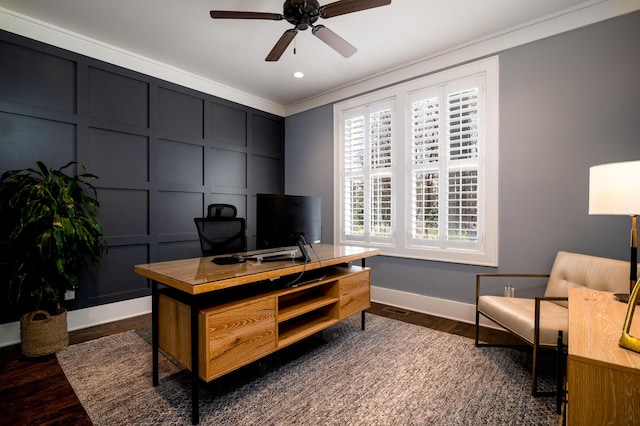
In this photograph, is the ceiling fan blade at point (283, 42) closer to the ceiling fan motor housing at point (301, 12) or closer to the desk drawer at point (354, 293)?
the ceiling fan motor housing at point (301, 12)

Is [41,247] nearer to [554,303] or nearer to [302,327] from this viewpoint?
[302,327]

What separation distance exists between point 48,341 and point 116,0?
2.83 meters

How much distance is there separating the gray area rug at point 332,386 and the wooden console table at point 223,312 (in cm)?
23

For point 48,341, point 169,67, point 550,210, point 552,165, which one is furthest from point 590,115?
point 48,341

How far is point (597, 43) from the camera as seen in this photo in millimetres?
2418

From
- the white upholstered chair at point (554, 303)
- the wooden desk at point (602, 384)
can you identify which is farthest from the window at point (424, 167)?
the wooden desk at point (602, 384)

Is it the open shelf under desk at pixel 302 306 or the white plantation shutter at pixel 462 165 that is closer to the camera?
the open shelf under desk at pixel 302 306

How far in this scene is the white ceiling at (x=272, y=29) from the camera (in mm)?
2475

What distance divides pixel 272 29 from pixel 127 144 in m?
2.02

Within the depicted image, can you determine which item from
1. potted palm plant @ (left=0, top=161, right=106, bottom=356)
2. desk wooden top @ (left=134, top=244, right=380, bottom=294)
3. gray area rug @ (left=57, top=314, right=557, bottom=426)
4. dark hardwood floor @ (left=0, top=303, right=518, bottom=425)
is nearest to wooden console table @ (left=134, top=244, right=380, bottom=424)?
desk wooden top @ (left=134, top=244, right=380, bottom=294)

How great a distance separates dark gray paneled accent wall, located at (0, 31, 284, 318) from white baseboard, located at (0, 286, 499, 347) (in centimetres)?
10

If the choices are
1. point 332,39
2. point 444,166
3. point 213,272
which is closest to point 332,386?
point 213,272

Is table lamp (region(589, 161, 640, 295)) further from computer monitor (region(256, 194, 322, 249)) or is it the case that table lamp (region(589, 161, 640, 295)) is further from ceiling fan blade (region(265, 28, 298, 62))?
ceiling fan blade (region(265, 28, 298, 62))

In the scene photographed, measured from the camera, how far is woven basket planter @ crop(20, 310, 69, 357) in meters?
2.28
